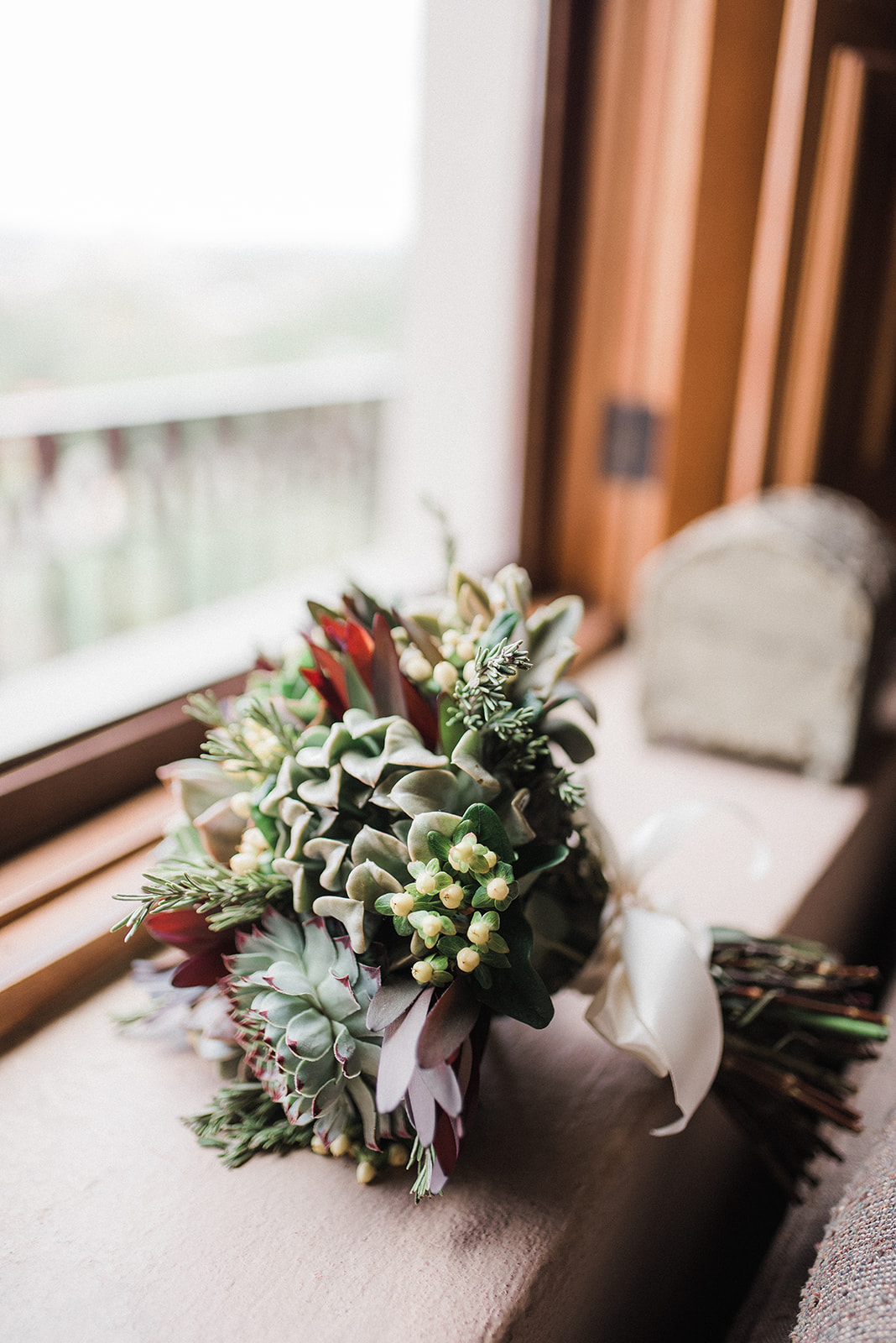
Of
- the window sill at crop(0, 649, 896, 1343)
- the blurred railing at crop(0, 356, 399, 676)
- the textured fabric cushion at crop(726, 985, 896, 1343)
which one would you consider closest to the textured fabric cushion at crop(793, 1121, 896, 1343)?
the textured fabric cushion at crop(726, 985, 896, 1343)

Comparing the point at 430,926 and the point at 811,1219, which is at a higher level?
the point at 430,926

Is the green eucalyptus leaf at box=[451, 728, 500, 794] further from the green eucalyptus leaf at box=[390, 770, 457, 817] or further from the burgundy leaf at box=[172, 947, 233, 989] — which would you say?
the burgundy leaf at box=[172, 947, 233, 989]

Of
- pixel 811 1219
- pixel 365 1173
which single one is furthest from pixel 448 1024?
pixel 811 1219

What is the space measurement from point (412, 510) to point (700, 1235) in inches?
43.3

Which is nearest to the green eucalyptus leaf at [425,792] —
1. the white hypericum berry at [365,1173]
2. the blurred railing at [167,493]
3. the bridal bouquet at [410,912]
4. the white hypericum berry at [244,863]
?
the bridal bouquet at [410,912]

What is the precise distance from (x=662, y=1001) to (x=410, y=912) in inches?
8.1

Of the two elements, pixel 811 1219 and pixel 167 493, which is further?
pixel 167 493

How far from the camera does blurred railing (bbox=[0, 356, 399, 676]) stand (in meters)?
2.42

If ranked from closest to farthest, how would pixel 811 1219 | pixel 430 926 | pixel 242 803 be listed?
pixel 430 926, pixel 242 803, pixel 811 1219

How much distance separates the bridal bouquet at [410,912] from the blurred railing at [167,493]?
6.06ft

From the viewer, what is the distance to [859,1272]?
50 centimetres

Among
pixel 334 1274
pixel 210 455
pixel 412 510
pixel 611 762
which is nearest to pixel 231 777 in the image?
pixel 334 1274

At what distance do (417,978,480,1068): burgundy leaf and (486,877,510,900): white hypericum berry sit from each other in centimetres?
6

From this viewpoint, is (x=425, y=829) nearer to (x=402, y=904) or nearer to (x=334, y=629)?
(x=402, y=904)
